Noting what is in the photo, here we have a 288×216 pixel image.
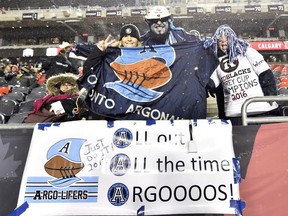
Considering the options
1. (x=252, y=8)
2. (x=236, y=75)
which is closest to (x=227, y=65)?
(x=236, y=75)

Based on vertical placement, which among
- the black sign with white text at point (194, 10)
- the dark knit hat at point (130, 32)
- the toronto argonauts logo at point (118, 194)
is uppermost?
the black sign with white text at point (194, 10)

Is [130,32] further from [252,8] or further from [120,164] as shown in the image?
[252,8]

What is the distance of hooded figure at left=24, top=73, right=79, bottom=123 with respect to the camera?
343 centimetres

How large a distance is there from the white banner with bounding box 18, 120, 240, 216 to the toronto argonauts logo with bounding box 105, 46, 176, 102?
0.64m

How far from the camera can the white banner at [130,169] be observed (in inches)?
93.1

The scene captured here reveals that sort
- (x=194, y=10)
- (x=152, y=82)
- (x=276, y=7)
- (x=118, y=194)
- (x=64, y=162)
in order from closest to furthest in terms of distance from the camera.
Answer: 1. (x=118, y=194)
2. (x=64, y=162)
3. (x=152, y=82)
4. (x=194, y=10)
5. (x=276, y=7)

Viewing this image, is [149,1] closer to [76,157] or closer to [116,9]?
[116,9]

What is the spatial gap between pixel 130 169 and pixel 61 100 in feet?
4.58

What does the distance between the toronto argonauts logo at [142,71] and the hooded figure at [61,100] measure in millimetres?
436

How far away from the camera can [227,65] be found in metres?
3.42

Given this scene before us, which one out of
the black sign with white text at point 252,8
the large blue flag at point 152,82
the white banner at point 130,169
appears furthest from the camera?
the black sign with white text at point 252,8

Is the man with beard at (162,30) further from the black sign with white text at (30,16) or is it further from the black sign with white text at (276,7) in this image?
the black sign with white text at (30,16)

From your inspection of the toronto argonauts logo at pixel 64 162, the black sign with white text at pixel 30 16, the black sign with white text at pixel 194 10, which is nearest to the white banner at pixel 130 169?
the toronto argonauts logo at pixel 64 162

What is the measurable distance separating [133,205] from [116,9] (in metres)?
31.3
